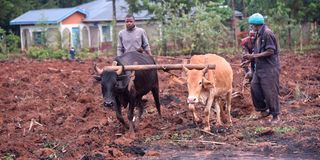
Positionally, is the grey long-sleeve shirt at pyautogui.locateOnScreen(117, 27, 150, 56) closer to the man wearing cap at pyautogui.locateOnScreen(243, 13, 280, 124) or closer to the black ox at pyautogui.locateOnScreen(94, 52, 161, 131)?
the black ox at pyautogui.locateOnScreen(94, 52, 161, 131)

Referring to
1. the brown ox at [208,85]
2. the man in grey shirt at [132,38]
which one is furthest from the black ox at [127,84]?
the brown ox at [208,85]

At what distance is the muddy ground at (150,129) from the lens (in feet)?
26.6

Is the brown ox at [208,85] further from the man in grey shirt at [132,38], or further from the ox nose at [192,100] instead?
the man in grey shirt at [132,38]

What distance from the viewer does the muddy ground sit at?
8.11 meters

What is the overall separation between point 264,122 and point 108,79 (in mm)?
2633

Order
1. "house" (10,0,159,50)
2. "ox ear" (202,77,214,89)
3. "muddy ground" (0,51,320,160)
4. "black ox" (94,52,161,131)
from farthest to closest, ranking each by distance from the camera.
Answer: "house" (10,0,159,50) → "black ox" (94,52,161,131) → "ox ear" (202,77,214,89) → "muddy ground" (0,51,320,160)

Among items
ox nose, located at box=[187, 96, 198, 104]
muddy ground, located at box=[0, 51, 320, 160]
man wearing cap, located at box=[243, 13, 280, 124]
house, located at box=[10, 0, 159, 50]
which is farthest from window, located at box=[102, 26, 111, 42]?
ox nose, located at box=[187, 96, 198, 104]

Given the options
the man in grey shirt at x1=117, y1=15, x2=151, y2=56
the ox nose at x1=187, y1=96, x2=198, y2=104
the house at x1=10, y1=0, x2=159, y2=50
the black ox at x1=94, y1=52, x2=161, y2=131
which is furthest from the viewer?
the house at x1=10, y1=0, x2=159, y2=50

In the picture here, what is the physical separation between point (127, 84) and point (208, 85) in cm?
127

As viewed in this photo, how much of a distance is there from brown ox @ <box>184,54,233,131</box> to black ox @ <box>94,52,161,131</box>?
900mm

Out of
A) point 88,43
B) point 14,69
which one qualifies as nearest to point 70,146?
point 14,69

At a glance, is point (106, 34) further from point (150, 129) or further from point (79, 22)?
point (150, 129)

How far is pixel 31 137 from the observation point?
9.68 m

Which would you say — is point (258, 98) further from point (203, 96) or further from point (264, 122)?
point (203, 96)
